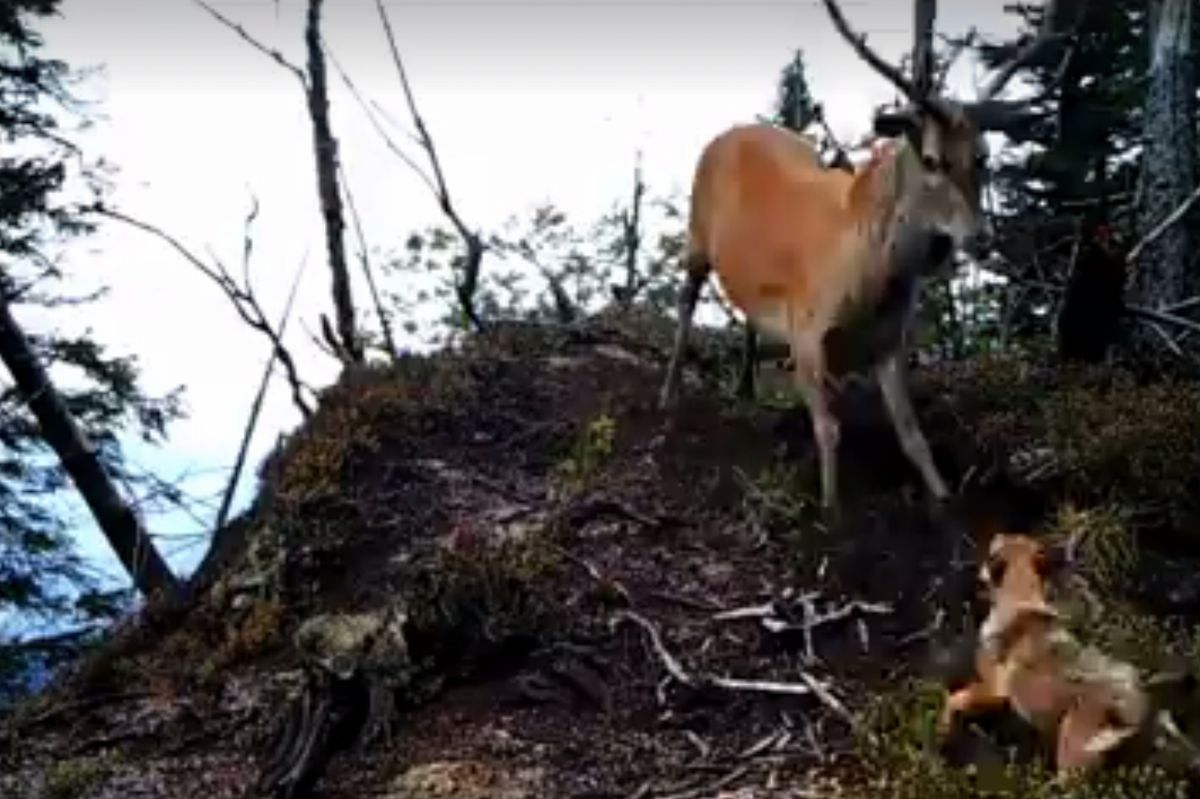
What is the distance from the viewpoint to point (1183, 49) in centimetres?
1028

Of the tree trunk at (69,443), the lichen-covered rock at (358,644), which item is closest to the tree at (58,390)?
the tree trunk at (69,443)

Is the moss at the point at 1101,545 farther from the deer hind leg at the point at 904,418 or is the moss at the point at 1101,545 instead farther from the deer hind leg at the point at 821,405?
the deer hind leg at the point at 821,405

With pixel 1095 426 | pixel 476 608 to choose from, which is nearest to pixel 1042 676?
pixel 476 608

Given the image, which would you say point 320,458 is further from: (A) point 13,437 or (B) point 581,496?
(A) point 13,437

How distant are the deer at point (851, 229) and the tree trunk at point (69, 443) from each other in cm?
636

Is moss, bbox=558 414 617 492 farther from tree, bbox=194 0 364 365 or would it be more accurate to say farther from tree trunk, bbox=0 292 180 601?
tree trunk, bbox=0 292 180 601

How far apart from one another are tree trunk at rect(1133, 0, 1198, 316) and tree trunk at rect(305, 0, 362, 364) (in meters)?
4.85

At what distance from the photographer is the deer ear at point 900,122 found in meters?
5.68

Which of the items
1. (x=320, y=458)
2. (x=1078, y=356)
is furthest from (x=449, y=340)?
→ (x=1078, y=356)

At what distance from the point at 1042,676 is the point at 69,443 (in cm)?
965

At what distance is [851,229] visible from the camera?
20.6ft

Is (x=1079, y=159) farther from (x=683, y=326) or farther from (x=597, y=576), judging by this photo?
(x=597, y=576)

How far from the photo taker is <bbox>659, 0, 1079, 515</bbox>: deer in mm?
5691

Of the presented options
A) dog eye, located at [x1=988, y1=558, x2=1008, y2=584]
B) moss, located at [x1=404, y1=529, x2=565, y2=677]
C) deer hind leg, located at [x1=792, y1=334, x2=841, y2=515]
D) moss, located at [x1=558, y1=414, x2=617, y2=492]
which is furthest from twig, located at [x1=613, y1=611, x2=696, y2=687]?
moss, located at [x1=558, y1=414, x2=617, y2=492]
